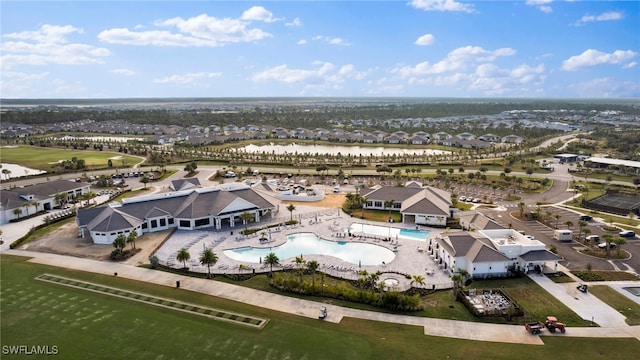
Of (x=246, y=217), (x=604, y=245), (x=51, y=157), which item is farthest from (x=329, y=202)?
(x=51, y=157)

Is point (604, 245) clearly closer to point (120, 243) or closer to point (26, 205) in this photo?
point (120, 243)

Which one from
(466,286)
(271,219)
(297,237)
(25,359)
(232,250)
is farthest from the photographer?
(271,219)

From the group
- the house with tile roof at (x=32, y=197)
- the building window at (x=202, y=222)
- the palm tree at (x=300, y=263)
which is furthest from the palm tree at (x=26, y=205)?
the palm tree at (x=300, y=263)

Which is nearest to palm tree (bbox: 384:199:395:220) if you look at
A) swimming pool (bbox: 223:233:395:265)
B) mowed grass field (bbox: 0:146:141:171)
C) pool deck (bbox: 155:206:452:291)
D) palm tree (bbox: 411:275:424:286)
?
pool deck (bbox: 155:206:452:291)

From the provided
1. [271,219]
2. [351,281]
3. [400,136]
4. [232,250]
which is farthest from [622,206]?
[400,136]

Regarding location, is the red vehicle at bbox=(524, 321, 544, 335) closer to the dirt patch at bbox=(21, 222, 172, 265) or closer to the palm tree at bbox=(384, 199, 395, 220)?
the palm tree at bbox=(384, 199, 395, 220)

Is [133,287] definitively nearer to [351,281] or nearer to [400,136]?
[351,281]
